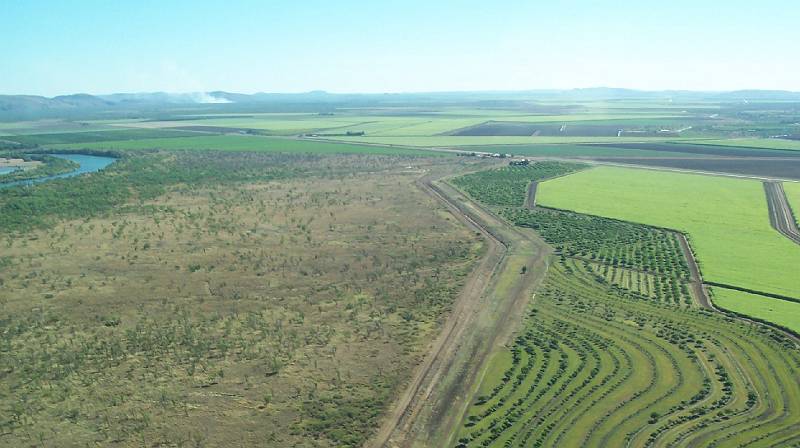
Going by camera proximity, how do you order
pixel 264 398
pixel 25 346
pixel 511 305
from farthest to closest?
pixel 511 305 < pixel 25 346 < pixel 264 398

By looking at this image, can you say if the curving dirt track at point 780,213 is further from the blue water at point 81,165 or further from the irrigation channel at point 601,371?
the blue water at point 81,165

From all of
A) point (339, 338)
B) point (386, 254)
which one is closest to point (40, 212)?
point (386, 254)

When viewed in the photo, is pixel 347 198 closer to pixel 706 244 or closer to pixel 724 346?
pixel 706 244

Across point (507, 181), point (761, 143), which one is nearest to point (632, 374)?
point (507, 181)

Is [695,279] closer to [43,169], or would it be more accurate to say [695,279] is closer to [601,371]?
[601,371]

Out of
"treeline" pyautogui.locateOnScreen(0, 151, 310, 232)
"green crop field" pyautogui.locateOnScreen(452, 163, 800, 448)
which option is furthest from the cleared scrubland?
"green crop field" pyautogui.locateOnScreen(452, 163, 800, 448)

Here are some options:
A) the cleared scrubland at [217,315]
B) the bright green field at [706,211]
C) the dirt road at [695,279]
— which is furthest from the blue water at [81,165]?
the dirt road at [695,279]
